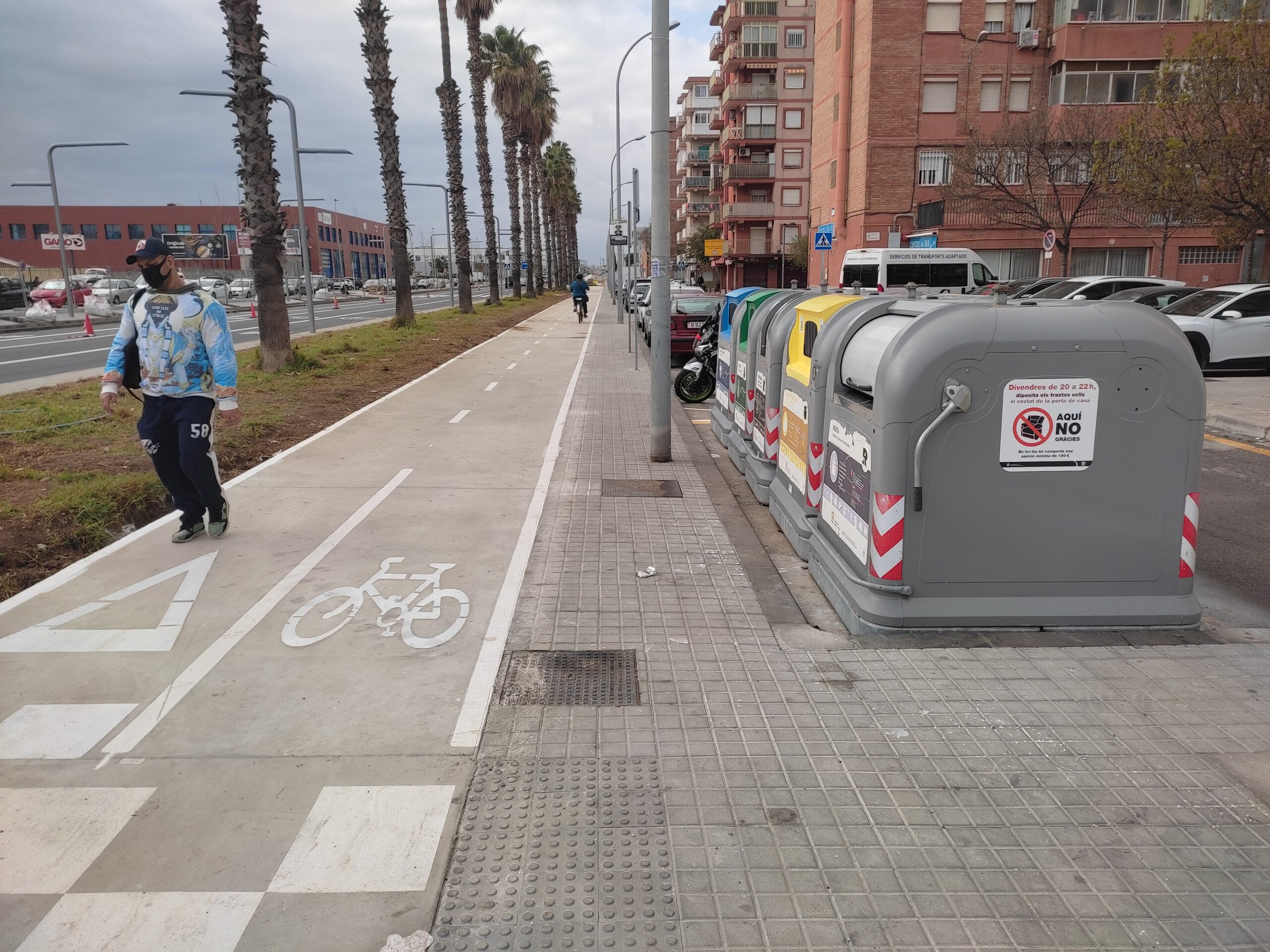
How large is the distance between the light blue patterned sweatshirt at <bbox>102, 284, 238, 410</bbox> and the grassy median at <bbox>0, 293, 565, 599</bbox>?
1.40 meters

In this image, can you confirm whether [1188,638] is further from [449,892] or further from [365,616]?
[365,616]

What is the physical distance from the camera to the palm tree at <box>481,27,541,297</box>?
158 ft

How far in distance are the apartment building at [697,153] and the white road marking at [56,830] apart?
256ft

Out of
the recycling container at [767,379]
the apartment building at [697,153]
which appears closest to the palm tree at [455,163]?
the recycling container at [767,379]

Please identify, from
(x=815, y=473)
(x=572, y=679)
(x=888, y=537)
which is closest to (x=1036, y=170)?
(x=815, y=473)

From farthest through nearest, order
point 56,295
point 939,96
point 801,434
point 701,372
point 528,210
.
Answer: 1. point 528,210
2. point 56,295
3. point 939,96
4. point 701,372
5. point 801,434

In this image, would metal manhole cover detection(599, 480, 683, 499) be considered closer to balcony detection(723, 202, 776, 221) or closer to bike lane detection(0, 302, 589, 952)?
bike lane detection(0, 302, 589, 952)

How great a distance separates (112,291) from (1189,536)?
47.5 meters

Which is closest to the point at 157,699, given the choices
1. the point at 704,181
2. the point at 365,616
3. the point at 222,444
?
the point at 365,616

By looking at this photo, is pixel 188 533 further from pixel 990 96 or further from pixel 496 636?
pixel 990 96

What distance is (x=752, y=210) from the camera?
63.8 metres

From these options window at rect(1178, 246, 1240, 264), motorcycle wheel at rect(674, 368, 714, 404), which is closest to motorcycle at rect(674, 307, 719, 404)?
motorcycle wheel at rect(674, 368, 714, 404)

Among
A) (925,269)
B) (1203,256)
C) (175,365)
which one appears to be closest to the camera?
(175,365)

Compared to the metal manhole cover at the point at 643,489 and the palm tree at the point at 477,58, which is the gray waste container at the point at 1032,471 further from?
the palm tree at the point at 477,58
